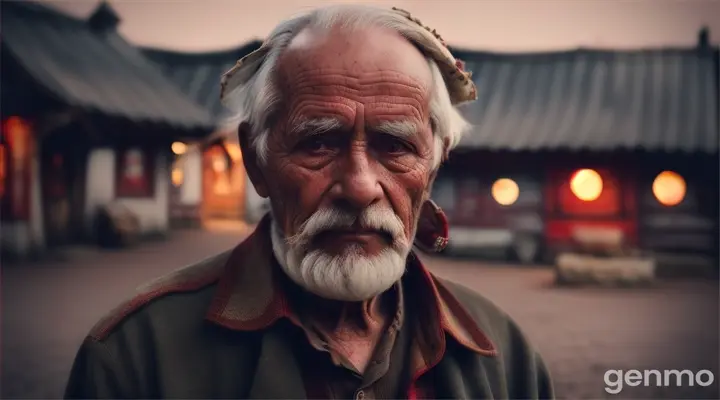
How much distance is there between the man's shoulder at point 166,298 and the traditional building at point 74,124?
3866mm

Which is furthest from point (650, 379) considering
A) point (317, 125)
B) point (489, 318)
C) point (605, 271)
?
point (605, 271)

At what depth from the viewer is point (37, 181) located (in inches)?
233

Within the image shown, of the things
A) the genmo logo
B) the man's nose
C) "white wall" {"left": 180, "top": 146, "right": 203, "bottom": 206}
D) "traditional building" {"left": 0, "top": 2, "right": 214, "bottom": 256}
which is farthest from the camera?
"traditional building" {"left": 0, "top": 2, "right": 214, "bottom": 256}

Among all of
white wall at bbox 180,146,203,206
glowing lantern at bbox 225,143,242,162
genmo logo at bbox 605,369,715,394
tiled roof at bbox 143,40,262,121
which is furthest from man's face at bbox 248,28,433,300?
tiled roof at bbox 143,40,262,121

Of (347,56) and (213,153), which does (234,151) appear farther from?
(213,153)

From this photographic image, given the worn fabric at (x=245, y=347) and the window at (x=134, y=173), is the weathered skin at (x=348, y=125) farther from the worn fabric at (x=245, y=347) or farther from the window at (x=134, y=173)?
the window at (x=134, y=173)

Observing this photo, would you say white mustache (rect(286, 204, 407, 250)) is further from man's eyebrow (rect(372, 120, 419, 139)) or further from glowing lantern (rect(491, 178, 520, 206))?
glowing lantern (rect(491, 178, 520, 206))

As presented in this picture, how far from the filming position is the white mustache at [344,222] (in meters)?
0.93

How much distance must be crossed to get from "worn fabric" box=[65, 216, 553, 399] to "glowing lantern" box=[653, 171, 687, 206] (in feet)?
23.3

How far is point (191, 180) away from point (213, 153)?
1006 mm

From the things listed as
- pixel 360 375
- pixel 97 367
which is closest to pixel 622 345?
pixel 360 375

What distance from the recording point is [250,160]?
41.4 inches

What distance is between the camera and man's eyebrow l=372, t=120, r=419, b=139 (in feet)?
3.09

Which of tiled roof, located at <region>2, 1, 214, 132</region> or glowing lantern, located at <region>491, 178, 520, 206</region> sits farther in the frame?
glowing lantern, located at <region>491, 178, 520, 206</region>
